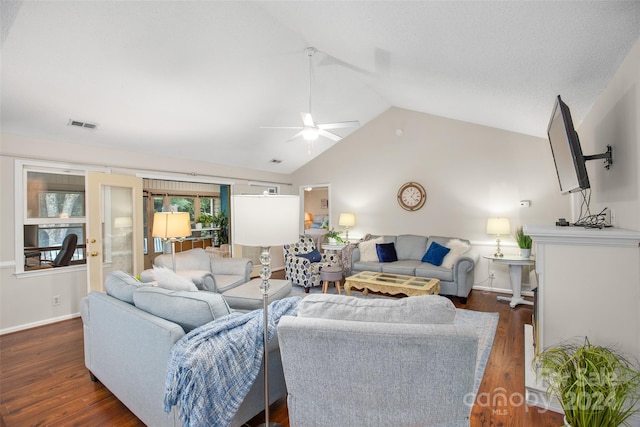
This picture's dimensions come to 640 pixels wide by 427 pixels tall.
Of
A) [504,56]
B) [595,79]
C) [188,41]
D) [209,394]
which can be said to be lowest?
[209,394]

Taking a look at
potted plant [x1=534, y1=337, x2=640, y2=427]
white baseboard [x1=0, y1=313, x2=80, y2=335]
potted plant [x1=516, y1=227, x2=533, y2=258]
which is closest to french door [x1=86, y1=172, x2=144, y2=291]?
white baseboard [x1=0, y1=313, x2=80, y2=335]

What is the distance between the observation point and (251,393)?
1842 millimetres

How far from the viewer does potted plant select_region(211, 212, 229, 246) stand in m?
7.93

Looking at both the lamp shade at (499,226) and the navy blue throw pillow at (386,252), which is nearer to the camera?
the lamp shade at (499,226)

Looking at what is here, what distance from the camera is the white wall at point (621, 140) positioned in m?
1.80

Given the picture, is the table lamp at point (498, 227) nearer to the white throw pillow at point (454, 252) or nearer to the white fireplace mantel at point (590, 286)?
the white throw pillow at point (454, 252)

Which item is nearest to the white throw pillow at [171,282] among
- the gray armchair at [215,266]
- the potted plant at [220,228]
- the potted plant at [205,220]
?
the gray armchair at [215,266]

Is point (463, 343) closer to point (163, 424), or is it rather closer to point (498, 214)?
point (163, 424)

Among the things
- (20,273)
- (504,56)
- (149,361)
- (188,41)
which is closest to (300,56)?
(188,41)

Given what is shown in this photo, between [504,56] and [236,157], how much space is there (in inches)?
177

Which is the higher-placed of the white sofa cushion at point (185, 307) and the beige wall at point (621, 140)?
the beige wall at point (621, 140)

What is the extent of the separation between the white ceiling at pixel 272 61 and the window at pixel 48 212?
1.81ft

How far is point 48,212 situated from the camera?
3885mm

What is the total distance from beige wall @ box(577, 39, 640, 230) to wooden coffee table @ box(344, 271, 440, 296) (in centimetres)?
189
